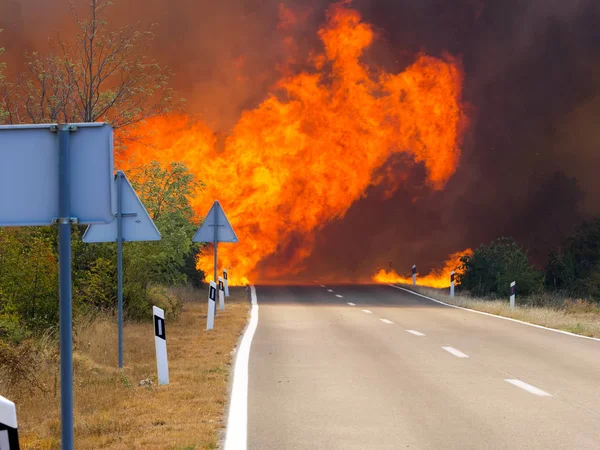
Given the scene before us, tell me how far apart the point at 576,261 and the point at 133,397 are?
44253 millimetres

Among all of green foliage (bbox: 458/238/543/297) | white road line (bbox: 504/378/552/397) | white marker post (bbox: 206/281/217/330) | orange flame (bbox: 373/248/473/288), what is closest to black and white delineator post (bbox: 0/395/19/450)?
white road line (bbox: 504/378/552/397)

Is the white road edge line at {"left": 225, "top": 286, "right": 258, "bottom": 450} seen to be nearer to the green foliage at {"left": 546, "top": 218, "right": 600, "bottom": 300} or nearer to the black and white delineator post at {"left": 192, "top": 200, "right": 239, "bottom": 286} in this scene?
the black and white delineator post at {"left": 192, "top": 200, "right": 239, "bottom": 286}

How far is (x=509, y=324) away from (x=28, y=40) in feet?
101

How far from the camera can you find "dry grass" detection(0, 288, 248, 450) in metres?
8.12

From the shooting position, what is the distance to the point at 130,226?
13148mm

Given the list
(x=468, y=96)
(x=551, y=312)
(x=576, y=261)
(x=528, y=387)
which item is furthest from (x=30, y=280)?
(x=468, y=96)

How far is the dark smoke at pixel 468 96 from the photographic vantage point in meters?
52.9

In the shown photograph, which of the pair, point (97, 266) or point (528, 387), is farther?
point (97, 266)

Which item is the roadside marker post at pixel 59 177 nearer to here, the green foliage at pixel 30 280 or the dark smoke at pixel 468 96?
the green foliage at pixel 30 280

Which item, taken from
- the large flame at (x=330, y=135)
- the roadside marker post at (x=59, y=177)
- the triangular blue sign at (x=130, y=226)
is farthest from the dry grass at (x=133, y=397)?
the large flame at (x=330, y=135)

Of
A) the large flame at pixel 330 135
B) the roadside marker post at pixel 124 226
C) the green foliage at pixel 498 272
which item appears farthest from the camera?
the large flame at pixel 330 135

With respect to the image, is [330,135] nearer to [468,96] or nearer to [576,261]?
[468,96]

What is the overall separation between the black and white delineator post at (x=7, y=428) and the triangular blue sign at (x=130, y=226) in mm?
9825

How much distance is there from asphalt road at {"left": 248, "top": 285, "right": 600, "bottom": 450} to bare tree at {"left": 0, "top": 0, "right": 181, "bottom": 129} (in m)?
6.47
